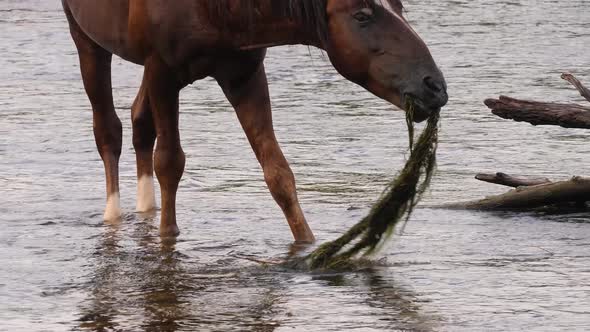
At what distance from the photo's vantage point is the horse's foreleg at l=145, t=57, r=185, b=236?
25.6 feet

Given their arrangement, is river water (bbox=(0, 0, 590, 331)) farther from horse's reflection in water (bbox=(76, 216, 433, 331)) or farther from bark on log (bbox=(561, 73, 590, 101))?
bark on log (bbox=(561, 73, 590, 101))

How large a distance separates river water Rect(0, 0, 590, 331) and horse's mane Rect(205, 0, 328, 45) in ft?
3.79

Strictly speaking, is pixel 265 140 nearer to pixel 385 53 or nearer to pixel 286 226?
pixel 286 226

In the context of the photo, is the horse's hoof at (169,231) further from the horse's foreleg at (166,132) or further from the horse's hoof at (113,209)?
the horse's hoof at (113,209)

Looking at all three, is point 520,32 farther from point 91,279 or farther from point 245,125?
point 91,279

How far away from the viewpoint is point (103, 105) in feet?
30.0

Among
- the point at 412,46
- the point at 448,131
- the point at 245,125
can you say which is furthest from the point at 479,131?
the point at 412,46

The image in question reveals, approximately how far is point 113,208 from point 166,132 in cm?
94

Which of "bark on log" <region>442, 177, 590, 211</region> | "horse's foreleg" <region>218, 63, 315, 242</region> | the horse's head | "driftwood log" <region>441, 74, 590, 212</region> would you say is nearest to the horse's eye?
the horse's head

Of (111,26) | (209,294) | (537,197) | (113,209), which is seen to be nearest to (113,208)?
(113,209)

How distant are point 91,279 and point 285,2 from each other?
61.8 inches

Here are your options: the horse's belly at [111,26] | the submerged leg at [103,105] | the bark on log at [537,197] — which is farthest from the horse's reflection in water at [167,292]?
the bark on log at [537,197]

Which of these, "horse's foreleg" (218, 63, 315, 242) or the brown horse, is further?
"horse's foreleg" (218, 63, 315, 242)

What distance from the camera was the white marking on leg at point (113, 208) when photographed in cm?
883
